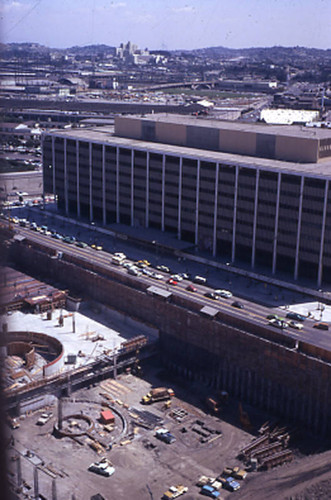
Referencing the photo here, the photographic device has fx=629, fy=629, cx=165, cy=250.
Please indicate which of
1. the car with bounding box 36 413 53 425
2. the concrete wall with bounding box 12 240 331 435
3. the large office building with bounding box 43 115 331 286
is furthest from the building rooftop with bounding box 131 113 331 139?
the car with bounding box 36 413 53 425

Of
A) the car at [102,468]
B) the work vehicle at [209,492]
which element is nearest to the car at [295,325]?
the work vehicle at [209,492]

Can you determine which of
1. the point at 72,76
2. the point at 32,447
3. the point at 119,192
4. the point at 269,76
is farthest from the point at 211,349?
the point at 269,76

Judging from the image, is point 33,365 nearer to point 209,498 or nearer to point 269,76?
point 209,498

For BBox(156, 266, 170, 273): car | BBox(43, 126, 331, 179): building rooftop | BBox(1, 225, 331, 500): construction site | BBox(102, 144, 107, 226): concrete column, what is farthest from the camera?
BBox(102, 144, 107, 226): concrete column

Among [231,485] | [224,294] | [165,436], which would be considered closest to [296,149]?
[224,294]

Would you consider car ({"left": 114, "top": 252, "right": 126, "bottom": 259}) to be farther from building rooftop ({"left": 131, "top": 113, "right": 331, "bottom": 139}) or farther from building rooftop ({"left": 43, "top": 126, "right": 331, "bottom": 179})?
building rooftop ({"left": 131, "top": 113, "right": 331, "bottom": 139})

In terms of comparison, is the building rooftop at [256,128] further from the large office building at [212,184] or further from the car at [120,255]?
the car at [120,255]
